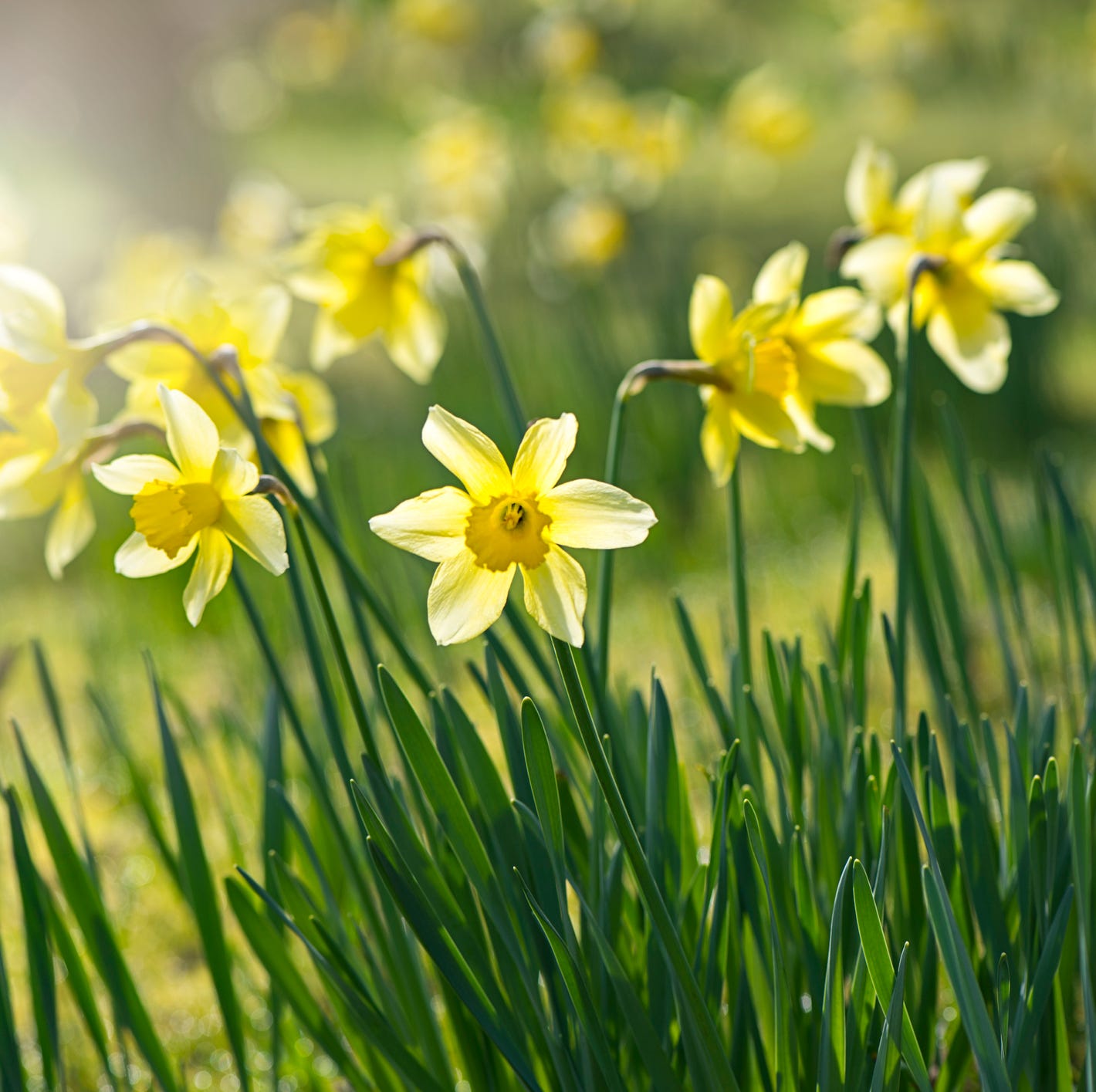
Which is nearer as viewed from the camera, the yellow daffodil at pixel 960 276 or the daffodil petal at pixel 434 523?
the daffodil petal at pixel 434 523

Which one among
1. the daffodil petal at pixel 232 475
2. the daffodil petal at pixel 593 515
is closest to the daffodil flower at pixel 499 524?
the daffodil petal at pixel 593 515

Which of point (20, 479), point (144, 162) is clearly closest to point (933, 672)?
point (20, 479)

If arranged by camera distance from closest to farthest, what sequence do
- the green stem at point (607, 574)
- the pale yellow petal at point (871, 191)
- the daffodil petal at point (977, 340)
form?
the green stem at point (607, 574), the daffodil petal at point (977, 340), the pale yellow petal at point (871, 191)

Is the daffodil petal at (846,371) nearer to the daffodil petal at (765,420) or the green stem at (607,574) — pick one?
the daffodil petal at (765,420)

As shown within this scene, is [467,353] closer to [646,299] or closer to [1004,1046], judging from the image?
[646,299]

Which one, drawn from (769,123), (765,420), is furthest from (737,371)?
(769,123)

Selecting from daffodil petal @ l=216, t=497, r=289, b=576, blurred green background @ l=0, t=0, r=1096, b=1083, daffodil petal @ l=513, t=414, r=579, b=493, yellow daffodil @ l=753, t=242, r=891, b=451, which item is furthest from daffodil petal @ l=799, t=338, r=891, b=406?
daffodil petal @ l=216, t=497, r=289, b=576

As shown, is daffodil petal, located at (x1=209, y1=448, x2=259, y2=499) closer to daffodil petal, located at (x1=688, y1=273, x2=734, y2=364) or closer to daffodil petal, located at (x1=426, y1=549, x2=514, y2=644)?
daffodil petal, located at (x1=426, y1=549, x2=514, y2=644)
